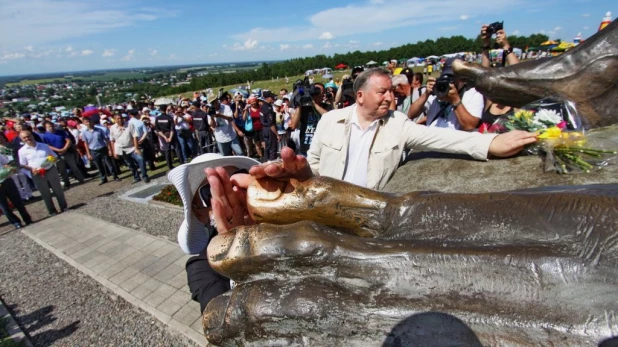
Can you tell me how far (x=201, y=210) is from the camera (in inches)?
106

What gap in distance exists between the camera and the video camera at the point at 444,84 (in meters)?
3.27

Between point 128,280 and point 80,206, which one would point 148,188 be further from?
point 128,280

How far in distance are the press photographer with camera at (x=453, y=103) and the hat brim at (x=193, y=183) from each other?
2029mm

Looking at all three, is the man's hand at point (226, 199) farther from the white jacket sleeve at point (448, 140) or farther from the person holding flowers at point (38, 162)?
the person holding flowers at point (38, 162)

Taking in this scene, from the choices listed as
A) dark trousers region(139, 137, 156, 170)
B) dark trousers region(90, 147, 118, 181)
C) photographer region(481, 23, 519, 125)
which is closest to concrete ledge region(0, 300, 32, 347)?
photographer region(481, 23, 519, 125)

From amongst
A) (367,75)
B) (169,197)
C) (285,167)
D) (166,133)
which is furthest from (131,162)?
(285,167)

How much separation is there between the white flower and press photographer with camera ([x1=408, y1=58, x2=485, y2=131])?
0.74 metres

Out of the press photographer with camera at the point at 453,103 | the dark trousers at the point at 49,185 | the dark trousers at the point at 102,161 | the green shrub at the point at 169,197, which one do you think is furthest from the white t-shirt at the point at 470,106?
the dark trousers at the point at 102,161

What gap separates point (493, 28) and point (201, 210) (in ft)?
13.3

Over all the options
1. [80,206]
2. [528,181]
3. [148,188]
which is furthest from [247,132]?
[528,181]

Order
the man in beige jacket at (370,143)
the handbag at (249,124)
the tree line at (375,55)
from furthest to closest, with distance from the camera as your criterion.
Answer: the tree line at (375,55), the handbag at (249,124), the man in beige jacket at (370,143)

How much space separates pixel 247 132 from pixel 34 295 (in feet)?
23.8

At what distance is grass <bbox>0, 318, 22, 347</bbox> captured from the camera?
432cm

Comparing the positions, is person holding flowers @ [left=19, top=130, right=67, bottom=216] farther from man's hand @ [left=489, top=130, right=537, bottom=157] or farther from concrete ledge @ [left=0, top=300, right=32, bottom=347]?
man's hand @ [left=489, top=130, right=537, bottom=157]
